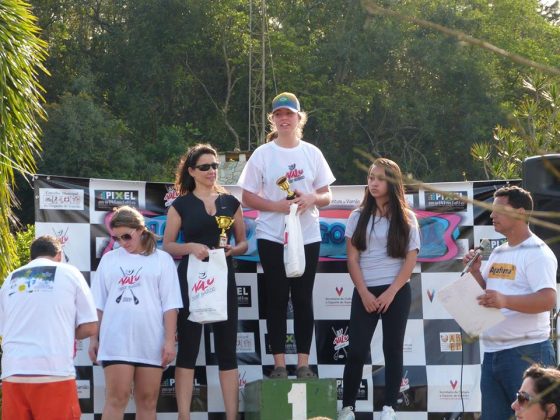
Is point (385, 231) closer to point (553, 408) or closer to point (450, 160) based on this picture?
point (553, 408)

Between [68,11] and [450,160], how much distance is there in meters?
13.6

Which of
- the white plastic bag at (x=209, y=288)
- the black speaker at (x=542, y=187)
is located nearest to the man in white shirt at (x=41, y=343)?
the white plastic bag at (x=209, y=288)

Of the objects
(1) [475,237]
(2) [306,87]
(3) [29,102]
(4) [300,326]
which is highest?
(2) [306,87]

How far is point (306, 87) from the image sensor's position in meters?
34.5

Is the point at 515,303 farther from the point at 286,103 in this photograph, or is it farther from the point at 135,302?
the point at 135,302

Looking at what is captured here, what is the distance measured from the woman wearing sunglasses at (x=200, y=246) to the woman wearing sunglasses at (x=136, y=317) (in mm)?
204

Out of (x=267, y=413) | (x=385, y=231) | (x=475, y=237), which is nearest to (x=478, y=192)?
(x=475, y=237)

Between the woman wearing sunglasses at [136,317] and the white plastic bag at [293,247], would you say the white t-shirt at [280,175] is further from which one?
the woman wearing sunglasses at [136,317]

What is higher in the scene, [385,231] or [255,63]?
[255,63]

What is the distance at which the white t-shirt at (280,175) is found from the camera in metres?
6.31

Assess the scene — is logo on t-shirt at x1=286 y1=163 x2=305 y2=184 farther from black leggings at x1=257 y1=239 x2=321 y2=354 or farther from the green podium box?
the green podium box

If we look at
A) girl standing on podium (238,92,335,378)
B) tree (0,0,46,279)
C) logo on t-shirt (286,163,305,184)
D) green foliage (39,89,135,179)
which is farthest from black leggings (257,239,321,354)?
green foliage (39,89,135,179)

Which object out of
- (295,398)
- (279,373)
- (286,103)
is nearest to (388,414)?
(295,398)

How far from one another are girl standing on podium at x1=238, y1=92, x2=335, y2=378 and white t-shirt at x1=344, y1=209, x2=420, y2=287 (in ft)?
1.01
